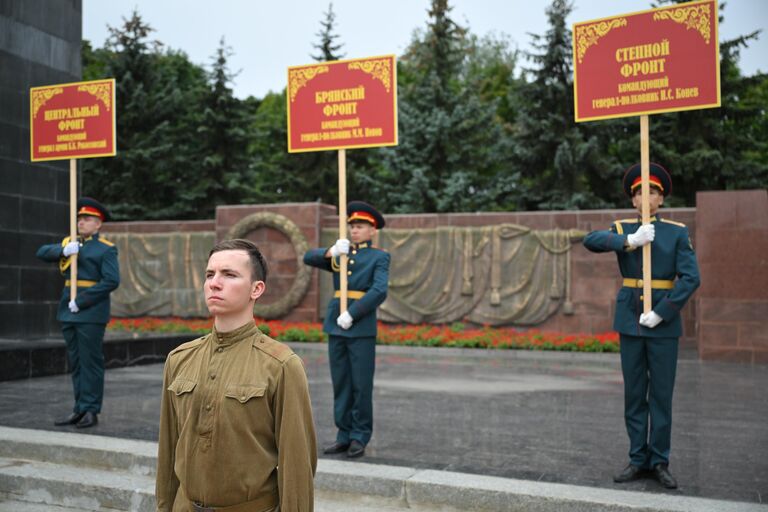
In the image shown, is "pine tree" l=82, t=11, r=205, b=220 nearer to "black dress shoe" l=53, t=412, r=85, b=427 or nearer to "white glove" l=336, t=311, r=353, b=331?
"black dress shoe" l=53, t=412, r=85, b=427

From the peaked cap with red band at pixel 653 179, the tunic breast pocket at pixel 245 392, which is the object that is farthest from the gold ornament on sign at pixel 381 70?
the tunic breast pocket at pixel 245 392

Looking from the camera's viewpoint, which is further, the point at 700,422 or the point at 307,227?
the point at 307,227

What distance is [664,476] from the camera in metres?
4.37

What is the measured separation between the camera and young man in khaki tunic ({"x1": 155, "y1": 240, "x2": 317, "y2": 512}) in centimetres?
212

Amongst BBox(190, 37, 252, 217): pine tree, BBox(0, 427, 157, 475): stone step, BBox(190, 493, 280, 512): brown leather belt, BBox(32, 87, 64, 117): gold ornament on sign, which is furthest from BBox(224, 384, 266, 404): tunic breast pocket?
BBox(190, 37, 252, 217): pine tree

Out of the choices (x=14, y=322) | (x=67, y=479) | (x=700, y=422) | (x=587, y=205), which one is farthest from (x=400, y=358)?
(x=587, y=205)

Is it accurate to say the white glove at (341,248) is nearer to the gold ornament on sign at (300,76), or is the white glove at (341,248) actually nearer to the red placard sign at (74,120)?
the gold ornament on sign at (300,76)

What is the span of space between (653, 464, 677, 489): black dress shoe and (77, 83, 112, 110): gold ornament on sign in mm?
5426

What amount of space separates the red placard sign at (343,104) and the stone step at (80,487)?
284 cm

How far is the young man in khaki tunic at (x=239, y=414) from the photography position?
212cm

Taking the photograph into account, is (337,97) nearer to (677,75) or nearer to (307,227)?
(677,75)

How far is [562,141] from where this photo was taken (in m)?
21.6

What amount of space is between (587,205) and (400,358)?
34.5 feet

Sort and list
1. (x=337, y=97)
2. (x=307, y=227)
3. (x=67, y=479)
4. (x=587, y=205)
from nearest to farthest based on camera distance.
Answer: (x=67, y=479) → (x=337, y=97) → (x=307, y=227) → (x=587, y=205)
